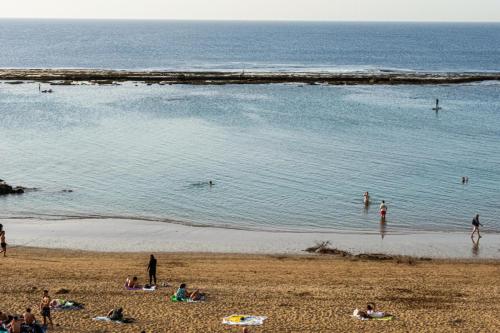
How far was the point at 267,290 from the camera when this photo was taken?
1001 inches

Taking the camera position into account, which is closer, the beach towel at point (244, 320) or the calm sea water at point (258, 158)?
the beach towel at point (244, 320)

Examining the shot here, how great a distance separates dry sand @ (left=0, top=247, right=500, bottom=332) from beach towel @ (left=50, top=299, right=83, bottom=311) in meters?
0.43

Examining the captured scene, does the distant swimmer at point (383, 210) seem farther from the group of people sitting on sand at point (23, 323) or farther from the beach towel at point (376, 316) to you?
the group of people sitting on sand at point (23, 323)

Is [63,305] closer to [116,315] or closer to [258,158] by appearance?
[116,315]

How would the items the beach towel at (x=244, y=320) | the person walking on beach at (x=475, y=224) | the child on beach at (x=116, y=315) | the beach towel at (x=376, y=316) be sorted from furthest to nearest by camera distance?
the person walking on beach at (x=475, y=224) → the beach towel at (x=376, y=316) → the beach towel at (x=244, y=320) → the child on beach at (x=116, y=315)

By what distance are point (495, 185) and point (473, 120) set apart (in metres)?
25.5

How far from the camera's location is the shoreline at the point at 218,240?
31.9 metres

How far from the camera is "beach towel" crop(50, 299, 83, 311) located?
74.1 feet

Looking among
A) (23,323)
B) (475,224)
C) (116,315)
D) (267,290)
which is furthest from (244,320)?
(475,224)

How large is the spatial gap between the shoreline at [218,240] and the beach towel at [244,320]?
9.40 meters

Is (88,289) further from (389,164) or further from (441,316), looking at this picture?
(389,164)

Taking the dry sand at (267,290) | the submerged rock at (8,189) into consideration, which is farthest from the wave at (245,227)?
the dry sand at (267,290)

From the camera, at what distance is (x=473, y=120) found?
219ft

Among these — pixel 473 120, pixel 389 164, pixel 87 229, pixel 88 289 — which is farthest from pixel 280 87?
pixel 88 289
